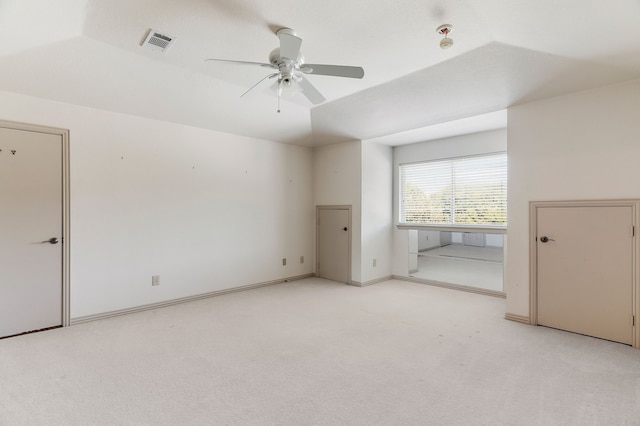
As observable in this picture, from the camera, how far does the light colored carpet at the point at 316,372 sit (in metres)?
1.96

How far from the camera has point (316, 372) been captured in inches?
96.9

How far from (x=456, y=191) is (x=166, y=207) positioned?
14.5 feet

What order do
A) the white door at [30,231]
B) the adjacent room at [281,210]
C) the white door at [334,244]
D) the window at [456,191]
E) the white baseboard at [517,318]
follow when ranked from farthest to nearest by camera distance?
the white door at [334,244] < the window at [456,191] < the white baseboard at [517,318] < the white door at [30,231] < the adjacent room at [281,210]

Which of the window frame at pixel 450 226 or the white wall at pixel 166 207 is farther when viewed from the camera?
the window frame at pixel 450 226

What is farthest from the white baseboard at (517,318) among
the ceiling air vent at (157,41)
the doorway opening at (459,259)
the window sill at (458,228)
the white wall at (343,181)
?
the ceiling air vent at (157,41)

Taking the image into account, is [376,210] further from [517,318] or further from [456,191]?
[517,318]

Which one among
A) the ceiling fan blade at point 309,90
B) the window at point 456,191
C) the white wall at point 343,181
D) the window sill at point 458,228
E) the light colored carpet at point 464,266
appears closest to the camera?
the ceiling fan blade at point 309,90

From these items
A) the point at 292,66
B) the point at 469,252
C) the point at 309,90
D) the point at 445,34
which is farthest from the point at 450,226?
the point at 292,66

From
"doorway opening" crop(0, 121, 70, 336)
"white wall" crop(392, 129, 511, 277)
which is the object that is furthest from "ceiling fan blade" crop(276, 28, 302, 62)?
"white wall" crop(392, 129, 511, 277)

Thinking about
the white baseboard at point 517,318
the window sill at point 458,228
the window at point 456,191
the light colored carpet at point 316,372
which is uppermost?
the window at point 456,191

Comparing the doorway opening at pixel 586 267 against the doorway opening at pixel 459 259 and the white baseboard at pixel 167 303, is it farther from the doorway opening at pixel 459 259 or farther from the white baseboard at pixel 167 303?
the white baseboard at pixel 167 303

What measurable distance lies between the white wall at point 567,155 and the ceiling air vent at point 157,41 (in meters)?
3.63

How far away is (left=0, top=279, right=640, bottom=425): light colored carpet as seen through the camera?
1958 mm

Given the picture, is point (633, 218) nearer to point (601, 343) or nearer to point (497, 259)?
point (601, 343)
